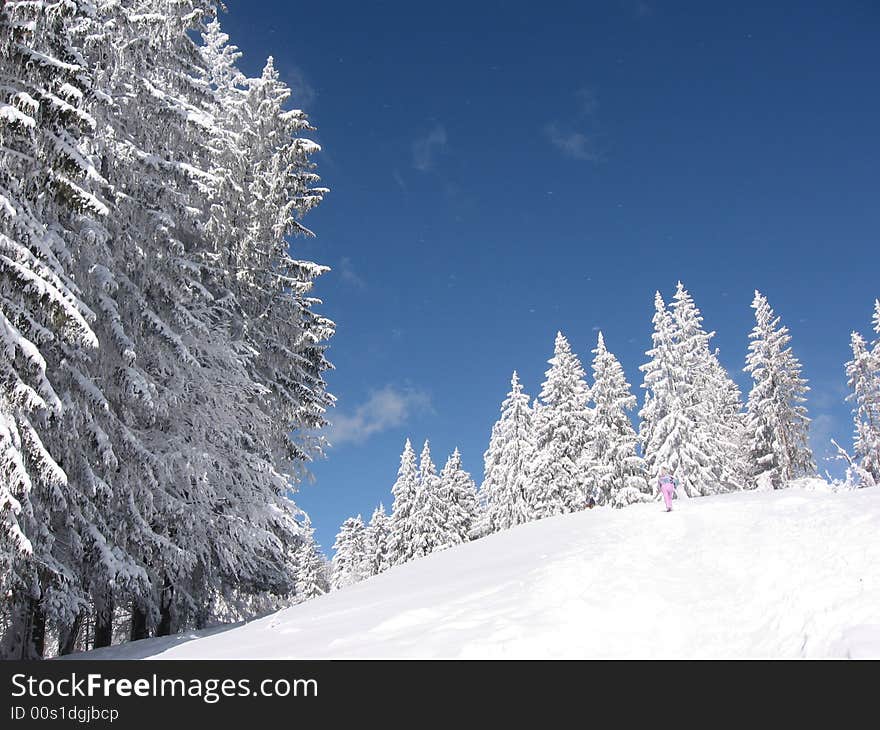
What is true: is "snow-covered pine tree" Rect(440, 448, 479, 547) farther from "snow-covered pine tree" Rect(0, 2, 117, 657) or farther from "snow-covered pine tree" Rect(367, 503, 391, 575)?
"snow-covered pine tree" Rect(0, 2, 117, 657)

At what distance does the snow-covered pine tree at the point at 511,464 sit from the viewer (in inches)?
1558

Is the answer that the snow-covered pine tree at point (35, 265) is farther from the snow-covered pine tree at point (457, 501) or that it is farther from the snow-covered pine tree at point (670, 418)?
the snow-covered pine tree at point (457, 501)

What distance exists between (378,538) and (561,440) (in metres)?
26.1

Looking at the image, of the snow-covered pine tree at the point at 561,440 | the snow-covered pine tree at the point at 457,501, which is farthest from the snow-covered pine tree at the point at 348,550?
the snow-covered pine tree at the point at 561,440

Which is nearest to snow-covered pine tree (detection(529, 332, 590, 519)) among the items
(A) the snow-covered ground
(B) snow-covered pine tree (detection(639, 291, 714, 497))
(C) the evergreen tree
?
(B) snow-covered pine tree (detection(639, 291, 714, 497))

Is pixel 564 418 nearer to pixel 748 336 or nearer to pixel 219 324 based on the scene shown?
pixel 748 336

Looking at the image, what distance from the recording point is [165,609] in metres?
14.7

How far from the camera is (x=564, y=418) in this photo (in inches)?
1522

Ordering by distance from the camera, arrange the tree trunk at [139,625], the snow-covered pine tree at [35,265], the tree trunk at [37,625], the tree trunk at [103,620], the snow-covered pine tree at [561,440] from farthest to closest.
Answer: the snow-covered pine tree at [561,440] → the tree trunk at [139,625] → the tree trunk at [103,620] → the tree trunk at [37,625] → the snow-covered pine tree at [35,265]

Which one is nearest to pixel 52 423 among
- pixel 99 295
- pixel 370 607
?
pixel 99 295

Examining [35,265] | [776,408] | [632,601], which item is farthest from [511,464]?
[35,265]

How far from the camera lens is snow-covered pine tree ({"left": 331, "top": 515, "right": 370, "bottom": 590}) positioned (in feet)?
214

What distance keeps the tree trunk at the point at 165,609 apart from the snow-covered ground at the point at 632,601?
2.87 m

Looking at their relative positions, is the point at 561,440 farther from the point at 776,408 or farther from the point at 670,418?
the point at 776,408
